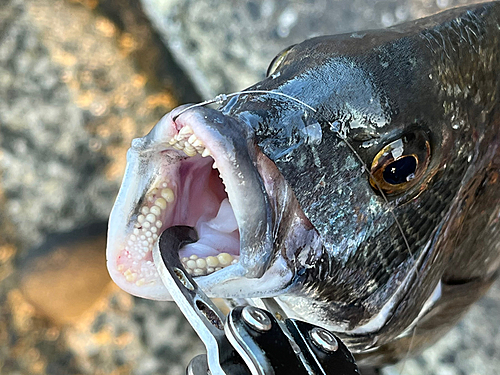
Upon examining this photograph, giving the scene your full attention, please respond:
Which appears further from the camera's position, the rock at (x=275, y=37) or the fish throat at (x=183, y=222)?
the rock at (x=275, y=37)

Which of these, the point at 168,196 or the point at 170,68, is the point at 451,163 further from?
the point at 170,68

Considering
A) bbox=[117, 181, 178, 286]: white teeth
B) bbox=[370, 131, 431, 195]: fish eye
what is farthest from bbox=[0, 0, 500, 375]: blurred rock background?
bbox=[117, 181, 178, 286]: white teeth

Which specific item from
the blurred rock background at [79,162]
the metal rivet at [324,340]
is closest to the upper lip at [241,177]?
the metal rivet at [324,340]

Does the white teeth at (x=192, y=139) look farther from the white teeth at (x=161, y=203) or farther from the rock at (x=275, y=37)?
the rock at (x=275, y=37)

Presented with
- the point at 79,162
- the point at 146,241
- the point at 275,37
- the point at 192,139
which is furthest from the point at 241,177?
the point at 79,162

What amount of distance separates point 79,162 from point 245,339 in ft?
4.53

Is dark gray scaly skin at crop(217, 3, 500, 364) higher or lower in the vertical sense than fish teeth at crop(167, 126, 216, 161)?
lower

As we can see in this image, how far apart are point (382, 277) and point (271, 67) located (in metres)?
0.39

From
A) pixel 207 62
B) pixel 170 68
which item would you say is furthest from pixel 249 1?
pixel 170 68

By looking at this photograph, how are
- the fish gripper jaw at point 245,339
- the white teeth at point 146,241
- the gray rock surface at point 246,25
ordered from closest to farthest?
1. the fish gripper jaw at point 245,339
2. the white teeth at point 146,241
3. the gray rock surface at point 246,25

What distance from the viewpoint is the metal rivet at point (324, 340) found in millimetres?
598

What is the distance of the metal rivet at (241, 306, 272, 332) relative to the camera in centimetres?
54

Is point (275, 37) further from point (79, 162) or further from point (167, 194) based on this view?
point (167, 194)

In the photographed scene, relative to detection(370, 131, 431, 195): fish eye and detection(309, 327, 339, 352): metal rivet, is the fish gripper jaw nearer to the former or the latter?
detection(309, 327, 339, 352): metal rivet
